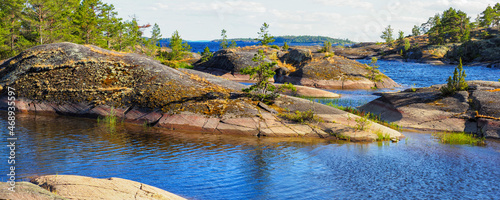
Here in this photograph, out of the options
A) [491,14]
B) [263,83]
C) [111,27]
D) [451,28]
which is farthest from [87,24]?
A: [491,14]

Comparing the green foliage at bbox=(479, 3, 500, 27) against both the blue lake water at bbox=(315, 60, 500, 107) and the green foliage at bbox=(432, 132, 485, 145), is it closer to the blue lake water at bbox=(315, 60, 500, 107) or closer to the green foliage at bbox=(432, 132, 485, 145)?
the blue lake water at bbox=(315, 60, 500, 107)

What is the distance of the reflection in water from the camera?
33.3 ft

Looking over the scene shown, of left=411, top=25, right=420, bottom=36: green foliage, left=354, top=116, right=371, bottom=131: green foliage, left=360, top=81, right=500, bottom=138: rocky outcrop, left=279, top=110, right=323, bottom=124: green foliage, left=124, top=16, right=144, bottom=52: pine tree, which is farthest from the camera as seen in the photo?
left=411, top=25, right=420, bottom=36: green foliage

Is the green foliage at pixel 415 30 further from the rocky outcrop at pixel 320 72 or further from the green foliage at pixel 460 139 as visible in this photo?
the green foliage at pixel 460 139

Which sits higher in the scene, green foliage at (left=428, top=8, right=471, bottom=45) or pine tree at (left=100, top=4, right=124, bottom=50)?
green foliage at (left=428, top=8, right=471, bottom=45)

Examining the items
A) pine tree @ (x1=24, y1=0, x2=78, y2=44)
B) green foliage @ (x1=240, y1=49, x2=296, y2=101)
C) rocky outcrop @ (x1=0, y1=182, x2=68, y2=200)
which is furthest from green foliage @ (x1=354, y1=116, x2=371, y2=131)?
pine tree @ (x1=24, y1=0, x2=78, y2=44)

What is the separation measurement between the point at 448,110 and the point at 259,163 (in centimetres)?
1451

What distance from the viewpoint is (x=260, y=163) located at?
12.8 meters

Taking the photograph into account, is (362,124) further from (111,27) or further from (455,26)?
(455,26)

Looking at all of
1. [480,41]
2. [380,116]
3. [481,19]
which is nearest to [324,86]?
[380,116]

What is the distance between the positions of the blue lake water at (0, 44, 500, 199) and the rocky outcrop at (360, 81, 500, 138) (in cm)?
235

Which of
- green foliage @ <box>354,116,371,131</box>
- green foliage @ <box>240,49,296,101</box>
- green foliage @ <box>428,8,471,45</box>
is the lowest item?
green foliage @ <box>354,116,371,131</box>

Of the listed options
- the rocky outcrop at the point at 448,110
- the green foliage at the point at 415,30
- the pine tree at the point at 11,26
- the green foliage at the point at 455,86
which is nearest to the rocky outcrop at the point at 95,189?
the rocky outcrop at the point at 448,110

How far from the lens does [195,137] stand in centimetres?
1688
